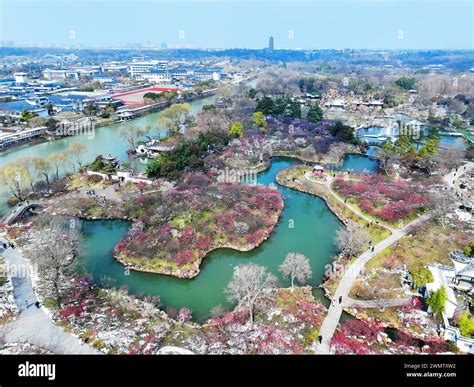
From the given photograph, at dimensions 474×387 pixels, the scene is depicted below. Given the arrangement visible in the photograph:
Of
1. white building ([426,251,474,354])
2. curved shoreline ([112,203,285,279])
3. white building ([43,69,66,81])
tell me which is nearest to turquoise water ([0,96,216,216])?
curved shoreline ([112,203,285,279])

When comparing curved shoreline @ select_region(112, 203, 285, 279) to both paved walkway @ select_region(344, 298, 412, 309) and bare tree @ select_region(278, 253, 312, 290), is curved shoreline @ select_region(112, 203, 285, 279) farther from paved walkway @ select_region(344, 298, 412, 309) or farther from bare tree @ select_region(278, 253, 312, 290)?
paved walkway @ select_region(344, 298, 412, 309)

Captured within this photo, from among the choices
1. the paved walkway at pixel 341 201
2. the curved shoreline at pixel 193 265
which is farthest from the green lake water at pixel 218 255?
the paved walkway at pixel 341 201

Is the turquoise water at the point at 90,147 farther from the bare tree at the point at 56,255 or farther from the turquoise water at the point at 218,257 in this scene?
the bare tree at the point at 56,255

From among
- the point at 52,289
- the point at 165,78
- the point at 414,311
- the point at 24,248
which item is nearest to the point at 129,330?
the point at 52,289

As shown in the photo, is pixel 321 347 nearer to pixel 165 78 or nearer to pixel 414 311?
pixel 414 311

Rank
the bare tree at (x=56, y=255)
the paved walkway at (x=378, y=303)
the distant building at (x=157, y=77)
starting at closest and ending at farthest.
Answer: the bare tree at (x=56, y=255) < the paved walkway at (x=378, y=303) < the distant building at (x=157, y=77)
